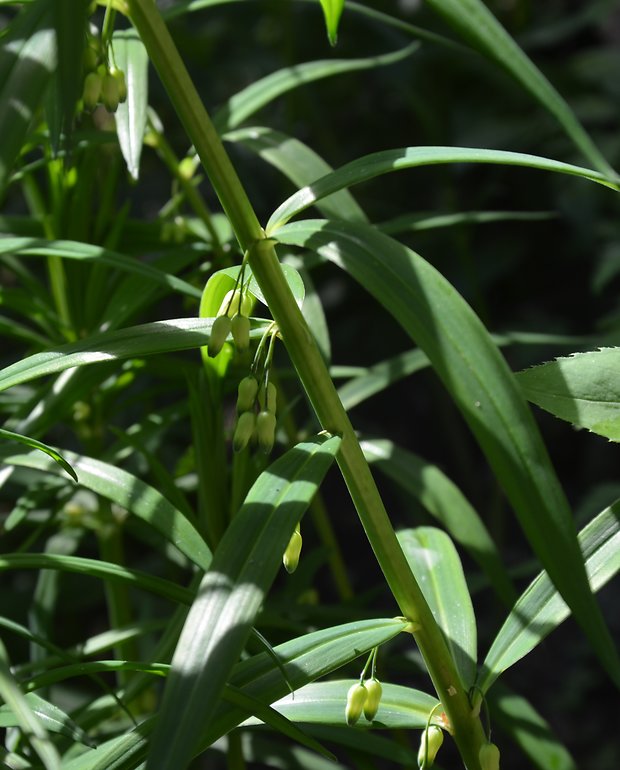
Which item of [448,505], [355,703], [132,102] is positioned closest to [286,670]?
[355,703]

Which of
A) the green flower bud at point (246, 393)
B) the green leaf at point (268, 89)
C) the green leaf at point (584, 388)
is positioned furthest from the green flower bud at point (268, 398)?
the green leaf at point (268, 89)

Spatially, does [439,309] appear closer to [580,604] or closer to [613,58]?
[580,604]

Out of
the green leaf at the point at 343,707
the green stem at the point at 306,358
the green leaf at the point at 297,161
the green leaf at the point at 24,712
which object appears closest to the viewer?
the green leaf at the point at 24,712

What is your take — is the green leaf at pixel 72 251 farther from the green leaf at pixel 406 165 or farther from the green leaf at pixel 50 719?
the green leaf at pixel 50 719

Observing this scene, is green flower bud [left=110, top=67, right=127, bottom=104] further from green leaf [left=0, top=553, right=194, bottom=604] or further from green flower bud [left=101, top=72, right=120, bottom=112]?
green leaf [left=0, top=553, right=194, bottom=604]

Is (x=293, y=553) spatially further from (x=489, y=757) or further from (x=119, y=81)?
(x=119, y=81)

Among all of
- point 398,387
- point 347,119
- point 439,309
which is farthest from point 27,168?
point 347,119

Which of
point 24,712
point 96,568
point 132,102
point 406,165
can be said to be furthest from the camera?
point 132,102
